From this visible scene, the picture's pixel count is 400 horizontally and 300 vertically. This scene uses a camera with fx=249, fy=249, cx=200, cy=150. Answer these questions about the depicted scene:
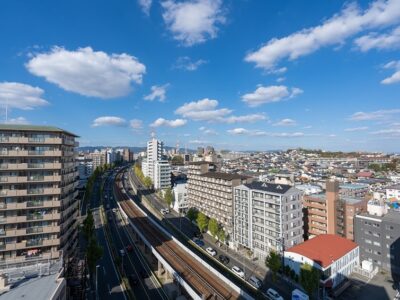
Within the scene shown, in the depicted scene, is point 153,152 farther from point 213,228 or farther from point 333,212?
point 333,212

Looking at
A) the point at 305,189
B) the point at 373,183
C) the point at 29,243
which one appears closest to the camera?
the point at 29,243

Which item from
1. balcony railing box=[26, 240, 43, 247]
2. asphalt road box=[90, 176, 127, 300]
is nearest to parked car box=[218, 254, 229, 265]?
asphalt road box=[90, 176, 127, 300]

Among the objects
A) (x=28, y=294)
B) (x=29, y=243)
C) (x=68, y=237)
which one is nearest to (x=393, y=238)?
(x=28, y=294)

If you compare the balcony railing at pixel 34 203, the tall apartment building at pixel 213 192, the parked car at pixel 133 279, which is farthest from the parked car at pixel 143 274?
the tall apartment building at pixel 213 192

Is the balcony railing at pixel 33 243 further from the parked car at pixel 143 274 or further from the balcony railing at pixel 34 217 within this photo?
the parked car at pixel 143 274

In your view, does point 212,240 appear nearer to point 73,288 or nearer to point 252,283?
point 252,283

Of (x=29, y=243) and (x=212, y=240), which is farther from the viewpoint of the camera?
(x=212, y=240)
